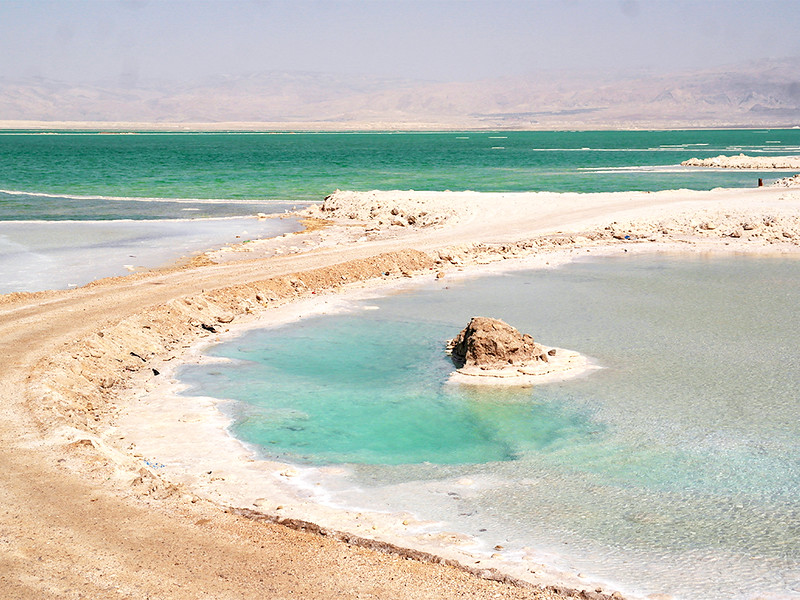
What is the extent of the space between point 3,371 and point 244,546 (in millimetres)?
6741

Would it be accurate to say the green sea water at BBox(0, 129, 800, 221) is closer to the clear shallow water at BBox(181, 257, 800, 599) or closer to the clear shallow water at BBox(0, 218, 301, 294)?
the clear shallow water at BBox(0, 218, 301, 294)

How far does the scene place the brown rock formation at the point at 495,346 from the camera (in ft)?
44.2

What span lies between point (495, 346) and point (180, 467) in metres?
5.47

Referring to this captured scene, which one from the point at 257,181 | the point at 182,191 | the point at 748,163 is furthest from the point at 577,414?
the point at 748,163

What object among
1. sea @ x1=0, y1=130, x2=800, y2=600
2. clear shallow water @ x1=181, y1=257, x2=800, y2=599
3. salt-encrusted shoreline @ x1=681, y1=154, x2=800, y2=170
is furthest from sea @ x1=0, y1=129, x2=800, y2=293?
clear shallow water @ x1=181, y1=257, x2=800, y2=599

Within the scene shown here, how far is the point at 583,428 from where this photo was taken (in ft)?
36.4

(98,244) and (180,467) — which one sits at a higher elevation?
(98,244)

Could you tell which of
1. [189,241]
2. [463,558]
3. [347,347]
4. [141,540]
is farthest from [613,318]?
[189,241]

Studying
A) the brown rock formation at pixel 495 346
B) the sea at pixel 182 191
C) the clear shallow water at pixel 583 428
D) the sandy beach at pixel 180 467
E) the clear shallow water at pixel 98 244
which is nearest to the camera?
the sandy beach at pixel 180 467

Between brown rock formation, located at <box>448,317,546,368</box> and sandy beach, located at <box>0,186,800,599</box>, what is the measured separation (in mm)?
4056

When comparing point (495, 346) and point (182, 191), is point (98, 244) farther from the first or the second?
point (182, 191)

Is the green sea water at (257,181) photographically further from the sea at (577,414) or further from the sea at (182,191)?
the sea at (577,414)

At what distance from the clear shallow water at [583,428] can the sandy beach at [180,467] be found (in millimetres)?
704

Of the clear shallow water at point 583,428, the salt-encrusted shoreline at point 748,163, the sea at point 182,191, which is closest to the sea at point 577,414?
the clear shallow water at point 583,428
